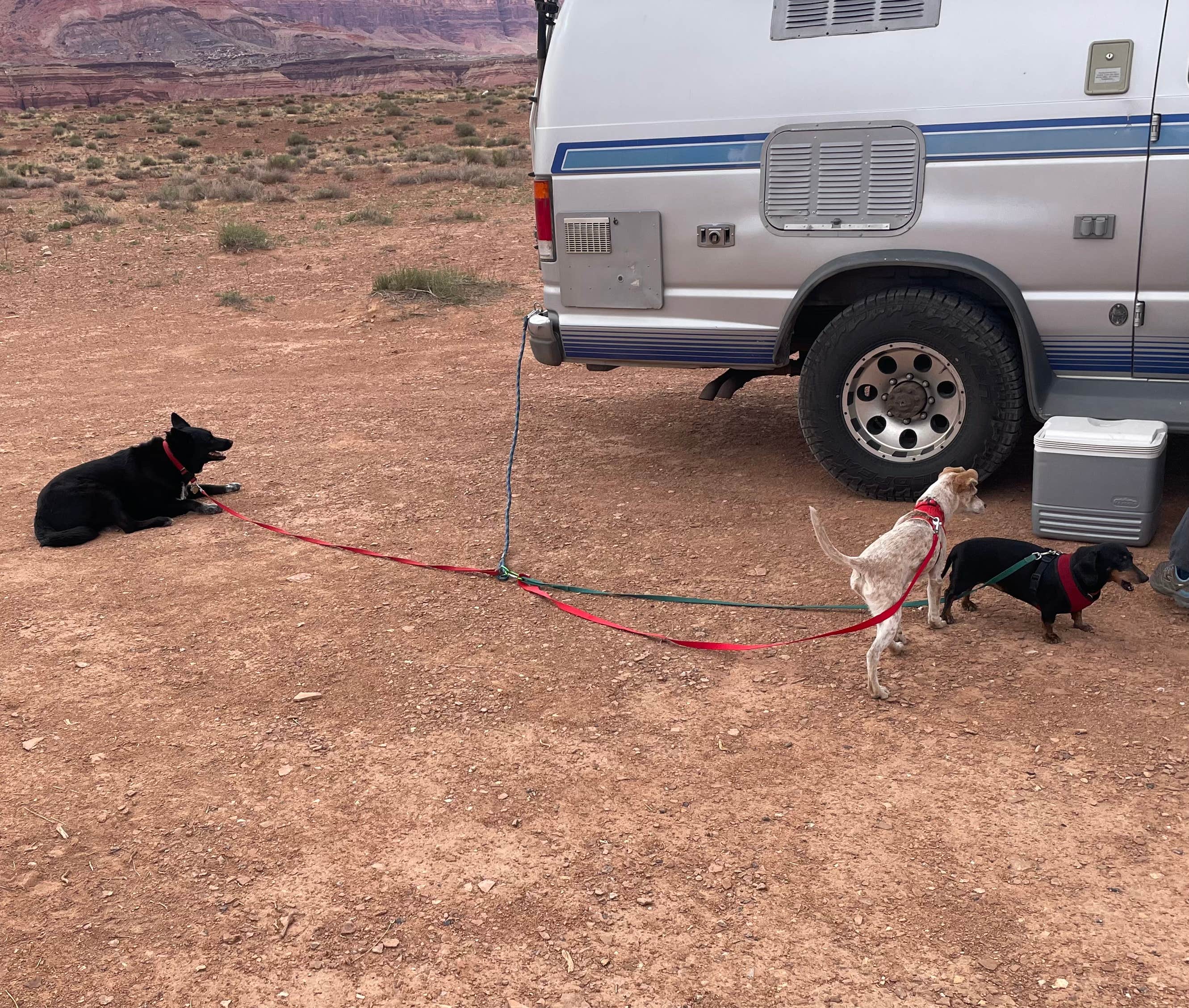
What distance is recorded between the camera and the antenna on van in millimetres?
6391

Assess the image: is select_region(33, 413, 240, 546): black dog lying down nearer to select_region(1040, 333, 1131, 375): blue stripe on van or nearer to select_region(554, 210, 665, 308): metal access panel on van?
select_region(554, 210, 665, 308): metal access panel on van

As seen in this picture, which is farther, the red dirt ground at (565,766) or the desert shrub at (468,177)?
the desert shrub at (468,177)

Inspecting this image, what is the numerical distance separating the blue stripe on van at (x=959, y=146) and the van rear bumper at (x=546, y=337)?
85 centimetres

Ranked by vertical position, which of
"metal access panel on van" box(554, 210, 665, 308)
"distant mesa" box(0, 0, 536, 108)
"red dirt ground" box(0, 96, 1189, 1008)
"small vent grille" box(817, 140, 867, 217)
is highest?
"distant mesa" box(0, 0, 536, 108)

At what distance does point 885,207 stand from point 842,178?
0.27 m

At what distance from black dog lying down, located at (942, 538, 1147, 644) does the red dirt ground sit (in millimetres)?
229

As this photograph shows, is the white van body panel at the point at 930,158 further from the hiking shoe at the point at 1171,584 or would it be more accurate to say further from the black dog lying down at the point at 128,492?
the black dog lying down at the point at 128,492

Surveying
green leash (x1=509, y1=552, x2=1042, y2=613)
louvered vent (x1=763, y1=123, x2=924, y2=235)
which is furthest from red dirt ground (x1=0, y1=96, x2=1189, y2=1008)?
louvered vent (x1=763, y1=123, x2=924, y2=235)

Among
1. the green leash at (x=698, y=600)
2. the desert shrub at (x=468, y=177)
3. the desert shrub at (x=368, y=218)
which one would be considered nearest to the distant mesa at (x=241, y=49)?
the desert shrub at (x=468, y=177)

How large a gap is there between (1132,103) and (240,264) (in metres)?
13.1

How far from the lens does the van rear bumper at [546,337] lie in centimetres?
657

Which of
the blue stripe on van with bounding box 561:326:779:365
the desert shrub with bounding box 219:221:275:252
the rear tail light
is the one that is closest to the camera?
the blue stripe on van with bounding box 561:326:779:365

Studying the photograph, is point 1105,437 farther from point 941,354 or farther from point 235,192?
point 235,192

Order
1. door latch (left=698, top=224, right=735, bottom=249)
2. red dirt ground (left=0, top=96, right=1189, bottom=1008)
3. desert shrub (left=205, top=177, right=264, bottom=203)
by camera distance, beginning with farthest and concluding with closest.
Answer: desert shrub (left=205, top=177, right=264, bottom=203)
door latch (left=698, top=224, right=735, bottom=249)
red dirt ground (left=0, top=96, right=1189, bottom=1008)
